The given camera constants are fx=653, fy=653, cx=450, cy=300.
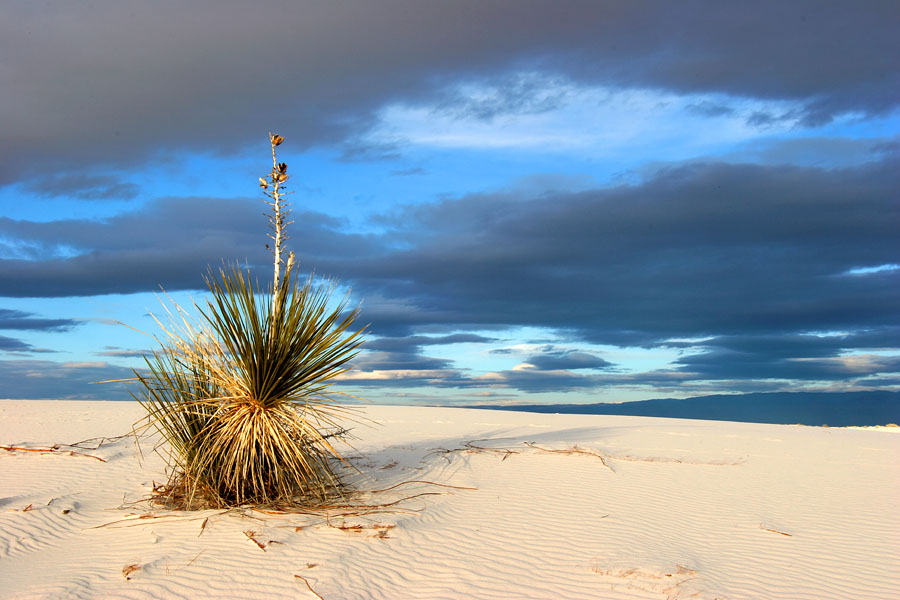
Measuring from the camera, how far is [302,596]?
589cm

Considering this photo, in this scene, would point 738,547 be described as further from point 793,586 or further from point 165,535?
point 165,535

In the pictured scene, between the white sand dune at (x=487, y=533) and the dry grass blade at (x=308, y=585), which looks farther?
the white sand dune at (x=487, y=533)

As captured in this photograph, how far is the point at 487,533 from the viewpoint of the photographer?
26.0 ft

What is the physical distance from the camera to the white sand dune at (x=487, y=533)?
6328 mm

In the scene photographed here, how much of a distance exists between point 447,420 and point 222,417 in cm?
1452

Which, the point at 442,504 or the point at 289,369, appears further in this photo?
the point at 442,504

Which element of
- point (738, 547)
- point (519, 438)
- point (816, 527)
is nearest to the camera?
point (738, 547)

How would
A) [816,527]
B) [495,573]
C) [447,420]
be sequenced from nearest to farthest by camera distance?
[495,573]
[816,527]
[447,420]

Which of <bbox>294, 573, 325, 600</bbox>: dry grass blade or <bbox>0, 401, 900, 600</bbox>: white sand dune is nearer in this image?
<bbox>294, 573, 325, 600</bbox>: dry grass blade

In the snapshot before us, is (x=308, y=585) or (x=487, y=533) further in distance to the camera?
(x=487, y=533)

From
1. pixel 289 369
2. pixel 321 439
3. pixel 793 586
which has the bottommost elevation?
pixel 793 586

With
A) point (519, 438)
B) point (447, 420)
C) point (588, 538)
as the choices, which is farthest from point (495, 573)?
point (447, 420)

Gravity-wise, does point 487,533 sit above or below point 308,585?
above

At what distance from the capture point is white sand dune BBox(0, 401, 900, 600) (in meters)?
6.33
